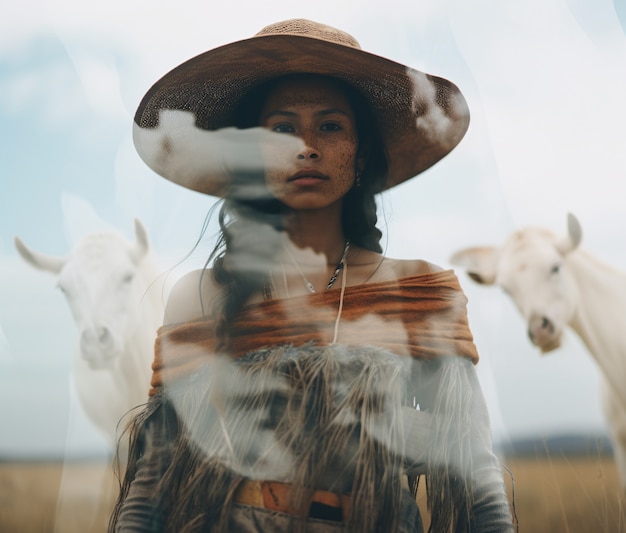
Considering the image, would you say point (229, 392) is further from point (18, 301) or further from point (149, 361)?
point (18, 301)

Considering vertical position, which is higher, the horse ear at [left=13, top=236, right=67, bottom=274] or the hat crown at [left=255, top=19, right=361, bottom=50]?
the hat crown at [left=255, top=19, right=361, bottom=50]

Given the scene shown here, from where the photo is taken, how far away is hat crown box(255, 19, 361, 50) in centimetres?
116

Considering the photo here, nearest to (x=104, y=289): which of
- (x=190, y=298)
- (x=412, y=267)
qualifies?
(x=190, y=298)

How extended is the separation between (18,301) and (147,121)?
0.44 meters

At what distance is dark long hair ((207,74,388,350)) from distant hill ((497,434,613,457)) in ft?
1.44

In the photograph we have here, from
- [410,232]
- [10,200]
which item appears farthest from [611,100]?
[10,200]

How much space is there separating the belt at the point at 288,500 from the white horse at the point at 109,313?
35 centimetres

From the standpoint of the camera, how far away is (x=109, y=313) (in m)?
1.26

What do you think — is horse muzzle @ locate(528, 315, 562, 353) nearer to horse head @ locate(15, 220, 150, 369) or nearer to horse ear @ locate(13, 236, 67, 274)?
horse head @ locate(15, 220, 150, 369)

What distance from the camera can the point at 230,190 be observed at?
126 cm

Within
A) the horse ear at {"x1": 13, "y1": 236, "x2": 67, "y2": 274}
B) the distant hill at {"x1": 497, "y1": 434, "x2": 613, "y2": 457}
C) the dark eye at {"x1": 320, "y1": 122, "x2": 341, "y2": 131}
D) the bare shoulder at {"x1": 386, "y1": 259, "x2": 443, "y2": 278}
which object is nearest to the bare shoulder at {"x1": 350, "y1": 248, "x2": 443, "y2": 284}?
the bare shoulder at {"x1": 386, "y1": 259, "x2": 443, "y2": 278}

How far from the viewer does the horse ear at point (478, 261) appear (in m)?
1.24

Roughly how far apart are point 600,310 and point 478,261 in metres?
0.26

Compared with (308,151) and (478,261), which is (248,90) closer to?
(308,151)
